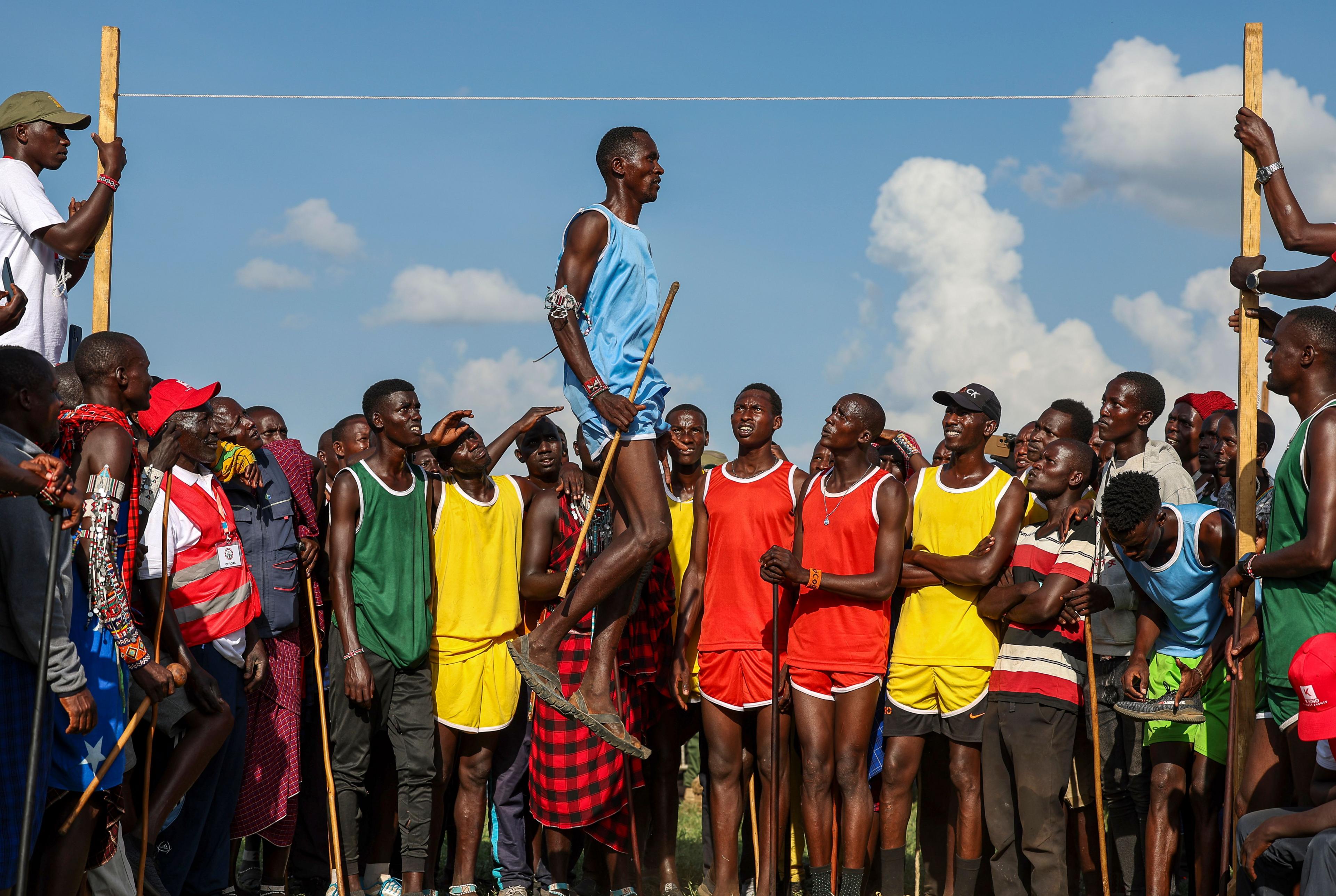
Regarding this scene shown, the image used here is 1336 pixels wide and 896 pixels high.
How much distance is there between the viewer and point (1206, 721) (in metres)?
6.30

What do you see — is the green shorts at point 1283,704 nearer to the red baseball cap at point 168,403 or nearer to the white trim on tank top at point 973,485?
the white trim on tank top at point 973,485

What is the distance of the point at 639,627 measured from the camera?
740 centimetres

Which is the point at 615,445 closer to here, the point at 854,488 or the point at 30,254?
the point at 854,488

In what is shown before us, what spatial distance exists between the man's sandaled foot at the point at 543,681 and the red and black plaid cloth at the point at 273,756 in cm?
185

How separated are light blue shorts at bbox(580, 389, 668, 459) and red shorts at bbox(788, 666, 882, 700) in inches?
64.3

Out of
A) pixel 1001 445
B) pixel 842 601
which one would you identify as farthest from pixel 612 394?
pixel 1001 445

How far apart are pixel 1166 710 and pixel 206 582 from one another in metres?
4.65

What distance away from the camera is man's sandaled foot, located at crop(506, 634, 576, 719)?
5.54 meters

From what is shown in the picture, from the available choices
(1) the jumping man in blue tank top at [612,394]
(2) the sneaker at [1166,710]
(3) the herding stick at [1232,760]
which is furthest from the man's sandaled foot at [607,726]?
(3) the herding stick at [1232,760]

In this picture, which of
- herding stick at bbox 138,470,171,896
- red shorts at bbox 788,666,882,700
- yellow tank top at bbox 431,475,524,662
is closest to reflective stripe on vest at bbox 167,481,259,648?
herding stick at bbox 138,470,171,896

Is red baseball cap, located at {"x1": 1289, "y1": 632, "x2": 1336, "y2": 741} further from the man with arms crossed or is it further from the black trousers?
the man with arms crossed

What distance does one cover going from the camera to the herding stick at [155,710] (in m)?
5.73

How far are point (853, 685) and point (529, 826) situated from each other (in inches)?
93.8

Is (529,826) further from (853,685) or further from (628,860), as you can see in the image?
(853,685)
